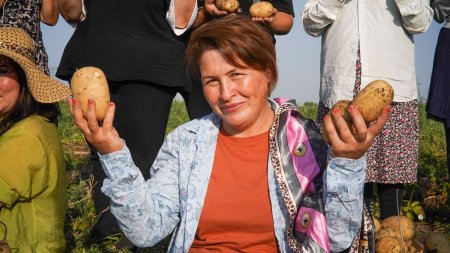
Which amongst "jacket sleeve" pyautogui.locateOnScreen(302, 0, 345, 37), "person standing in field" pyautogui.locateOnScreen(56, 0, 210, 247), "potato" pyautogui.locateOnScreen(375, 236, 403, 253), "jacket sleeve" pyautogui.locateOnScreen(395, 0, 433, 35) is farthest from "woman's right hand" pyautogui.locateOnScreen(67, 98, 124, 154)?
"jacket sleeve" pyautogui.locateOnScreen(395, 0, 433, 35)

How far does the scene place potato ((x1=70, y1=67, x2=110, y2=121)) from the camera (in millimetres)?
1875

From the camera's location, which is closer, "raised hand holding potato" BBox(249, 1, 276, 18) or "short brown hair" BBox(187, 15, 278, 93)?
"short brown hair" BBox(187, 15, 278, 93)

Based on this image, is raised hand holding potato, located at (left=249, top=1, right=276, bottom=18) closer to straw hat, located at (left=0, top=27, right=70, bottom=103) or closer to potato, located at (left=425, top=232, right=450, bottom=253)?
straw hat, located at (left=0, top=27, right=70, bottom=103)

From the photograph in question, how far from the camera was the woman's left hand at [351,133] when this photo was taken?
→ 61.3 inches

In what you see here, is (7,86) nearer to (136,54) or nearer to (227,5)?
(136,54)

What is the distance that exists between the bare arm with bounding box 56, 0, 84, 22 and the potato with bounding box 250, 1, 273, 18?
0.93 m

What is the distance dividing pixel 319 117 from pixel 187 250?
1.57 meters

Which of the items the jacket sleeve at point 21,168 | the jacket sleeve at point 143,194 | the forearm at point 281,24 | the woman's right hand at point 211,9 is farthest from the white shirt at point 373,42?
the jacket sleeve at point 21,168

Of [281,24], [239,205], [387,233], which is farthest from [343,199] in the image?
[281,24]

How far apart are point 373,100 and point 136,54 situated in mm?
1524

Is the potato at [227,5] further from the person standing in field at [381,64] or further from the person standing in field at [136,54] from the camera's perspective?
the person standing in field at [381,64]

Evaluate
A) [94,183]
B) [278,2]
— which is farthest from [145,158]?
[278,2]

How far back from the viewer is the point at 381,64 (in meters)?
3.12

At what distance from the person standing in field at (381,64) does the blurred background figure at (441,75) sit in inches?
12.0
